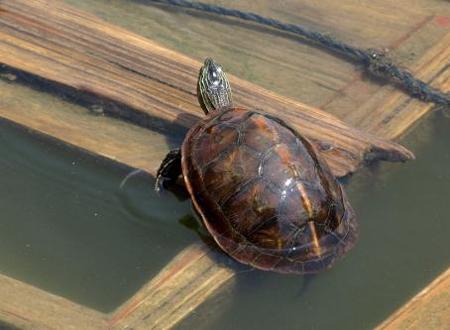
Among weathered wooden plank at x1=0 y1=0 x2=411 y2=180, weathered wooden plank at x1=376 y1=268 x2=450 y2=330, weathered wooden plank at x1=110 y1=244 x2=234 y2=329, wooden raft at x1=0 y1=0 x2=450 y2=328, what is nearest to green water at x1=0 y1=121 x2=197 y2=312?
wooden raft at x1=0 y1=0 x2=450 y2=328

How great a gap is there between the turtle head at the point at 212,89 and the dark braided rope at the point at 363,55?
80 centimetres

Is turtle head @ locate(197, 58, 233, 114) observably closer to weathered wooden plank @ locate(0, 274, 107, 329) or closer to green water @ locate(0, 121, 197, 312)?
green water @ locate(0, 121, 197, 312)

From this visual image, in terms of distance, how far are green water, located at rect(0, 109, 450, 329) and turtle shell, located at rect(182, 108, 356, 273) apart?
18cm

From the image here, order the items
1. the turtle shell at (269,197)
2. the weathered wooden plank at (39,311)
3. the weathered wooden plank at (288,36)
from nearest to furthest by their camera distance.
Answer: the weathered wooden plank at (39,311)
the turtle shell at (269,197)
the weathered wooden plank at (288,36)

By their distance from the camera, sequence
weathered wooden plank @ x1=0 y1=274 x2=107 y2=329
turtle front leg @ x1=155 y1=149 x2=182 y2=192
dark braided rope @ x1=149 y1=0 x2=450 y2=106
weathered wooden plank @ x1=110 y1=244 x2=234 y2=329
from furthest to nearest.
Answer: dark braided rope @ x1=149 y1=0 x2=450 y2=106 < turtle front leg @ x1=155 y1=149 x2=182 y2=192 < weathered wooden plank @ x1=110 y1=244 x2=234 y2=329 < weathered wooden plank @ x1=0 y1=274 x2=107 y2=329

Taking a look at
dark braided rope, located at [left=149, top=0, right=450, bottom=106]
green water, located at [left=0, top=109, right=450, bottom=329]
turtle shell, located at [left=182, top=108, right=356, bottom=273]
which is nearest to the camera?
turtle shell, located at [left=182, top=108, right=356, bottom=273]

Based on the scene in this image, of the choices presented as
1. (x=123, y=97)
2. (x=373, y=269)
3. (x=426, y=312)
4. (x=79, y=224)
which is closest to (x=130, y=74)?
(x=123, y=97)

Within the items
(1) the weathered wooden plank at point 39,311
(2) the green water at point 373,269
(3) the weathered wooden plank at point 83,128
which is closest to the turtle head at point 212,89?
(3) the weathered wooden plank at point 83,128

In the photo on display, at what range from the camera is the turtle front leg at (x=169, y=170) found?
3350 mm

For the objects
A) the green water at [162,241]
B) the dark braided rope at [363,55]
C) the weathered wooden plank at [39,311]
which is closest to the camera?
the weathered wooden plank at [39,311]

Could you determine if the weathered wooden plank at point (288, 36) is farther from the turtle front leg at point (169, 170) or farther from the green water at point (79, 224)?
the green water at point (79, 224)

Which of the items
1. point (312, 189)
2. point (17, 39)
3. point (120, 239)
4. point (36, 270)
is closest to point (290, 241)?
point (312, 189)

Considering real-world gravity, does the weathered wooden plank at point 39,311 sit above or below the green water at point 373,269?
below

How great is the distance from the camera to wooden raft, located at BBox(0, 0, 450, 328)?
3459 millimetres
